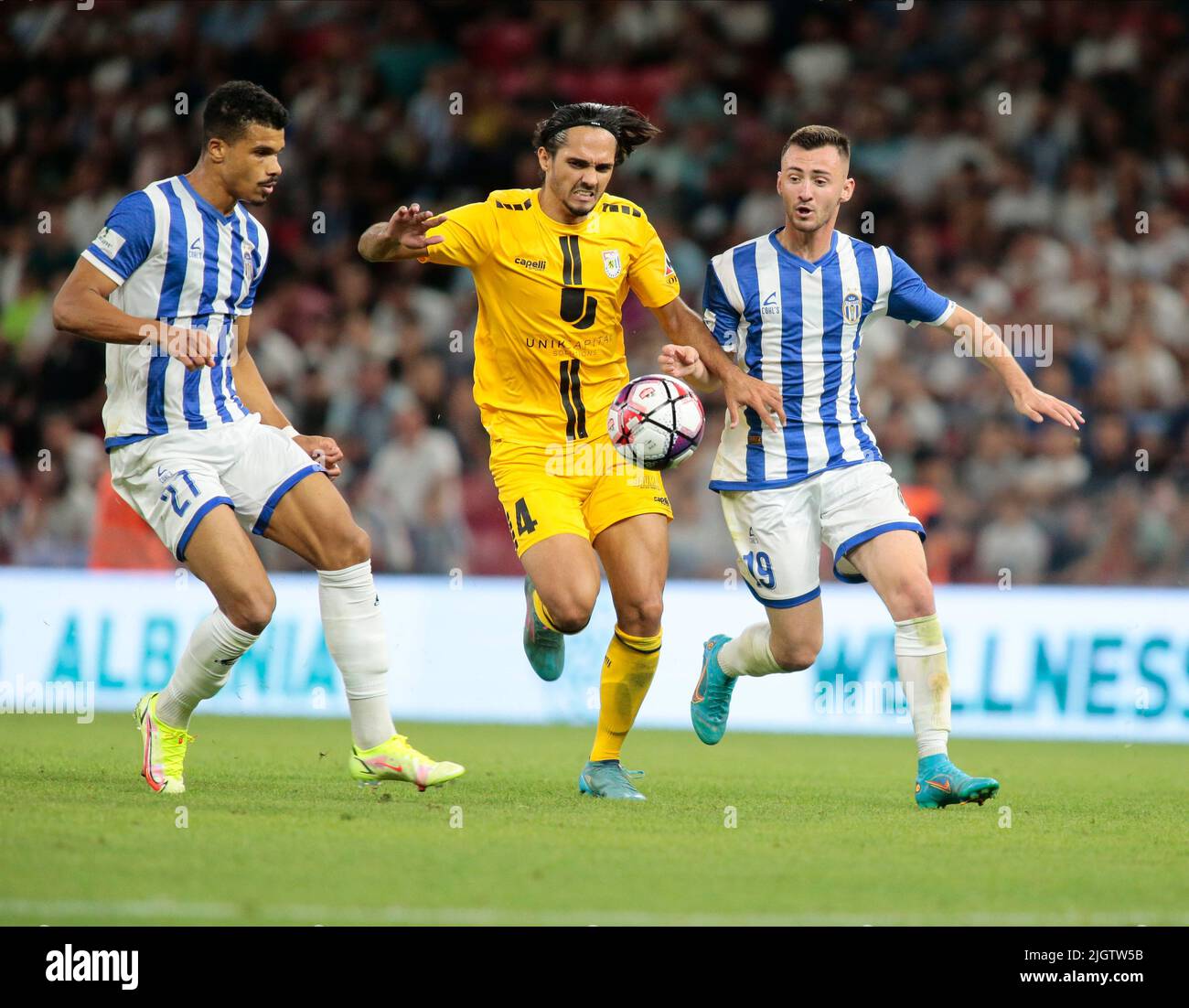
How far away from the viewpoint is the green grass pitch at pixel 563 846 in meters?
4.34

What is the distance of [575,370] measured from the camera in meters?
6.84

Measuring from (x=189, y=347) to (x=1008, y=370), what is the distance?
314 cm

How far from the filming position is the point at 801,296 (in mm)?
6793

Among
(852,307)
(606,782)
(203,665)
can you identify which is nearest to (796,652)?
(606,782)

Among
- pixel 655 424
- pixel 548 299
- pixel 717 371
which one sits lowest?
pixel 655 424

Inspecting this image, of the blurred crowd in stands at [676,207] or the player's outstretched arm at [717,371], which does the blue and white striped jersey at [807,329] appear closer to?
the player's outstretched arm at [717,371]

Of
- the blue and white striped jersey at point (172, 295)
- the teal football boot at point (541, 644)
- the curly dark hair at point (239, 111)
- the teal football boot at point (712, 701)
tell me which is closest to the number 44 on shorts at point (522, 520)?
the teal football boot at point (541, 644)

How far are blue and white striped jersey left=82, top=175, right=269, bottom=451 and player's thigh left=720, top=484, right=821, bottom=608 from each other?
2.07 metres

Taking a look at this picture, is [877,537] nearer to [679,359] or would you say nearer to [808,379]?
[808,379]

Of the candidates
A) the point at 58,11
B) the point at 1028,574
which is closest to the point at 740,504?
the point at 1028,574

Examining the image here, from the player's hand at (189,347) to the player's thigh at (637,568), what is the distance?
1.68 m

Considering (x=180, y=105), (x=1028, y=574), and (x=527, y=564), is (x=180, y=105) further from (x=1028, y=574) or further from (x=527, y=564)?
(x=527, y=564)
